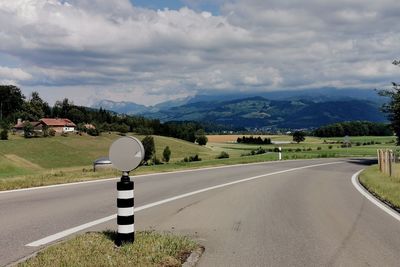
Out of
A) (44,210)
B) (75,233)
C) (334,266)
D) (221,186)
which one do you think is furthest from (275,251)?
(221,186)

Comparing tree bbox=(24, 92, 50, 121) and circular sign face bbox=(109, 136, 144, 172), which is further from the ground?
tree bbox=(24, 92, 50, 121)

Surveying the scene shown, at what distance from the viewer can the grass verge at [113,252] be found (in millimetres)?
6175

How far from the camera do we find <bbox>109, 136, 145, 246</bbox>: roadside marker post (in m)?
7.25

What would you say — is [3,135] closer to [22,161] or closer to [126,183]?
[22,161]

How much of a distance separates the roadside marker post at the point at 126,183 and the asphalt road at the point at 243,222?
121 cm

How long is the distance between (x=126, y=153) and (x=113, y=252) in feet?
4.85

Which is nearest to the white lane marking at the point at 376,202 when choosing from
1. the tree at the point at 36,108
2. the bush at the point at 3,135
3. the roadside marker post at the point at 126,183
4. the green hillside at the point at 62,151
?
the roadside marker post at the point at 126,183

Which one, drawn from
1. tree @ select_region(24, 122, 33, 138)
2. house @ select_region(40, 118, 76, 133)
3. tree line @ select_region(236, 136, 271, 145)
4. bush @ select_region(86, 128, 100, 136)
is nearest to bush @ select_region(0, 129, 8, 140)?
tree @ select_region(24, 122, 33, 138)

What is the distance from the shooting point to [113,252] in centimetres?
668

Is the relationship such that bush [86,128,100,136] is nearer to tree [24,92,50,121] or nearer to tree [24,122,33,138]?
tree [24,122,33,138]

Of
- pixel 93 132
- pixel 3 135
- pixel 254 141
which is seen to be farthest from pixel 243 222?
pixel 254 141

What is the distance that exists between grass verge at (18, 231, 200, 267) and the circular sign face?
44.3 inches

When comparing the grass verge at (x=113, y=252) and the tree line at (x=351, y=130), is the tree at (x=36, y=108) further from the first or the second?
the grass verge at (x=113, y=252)

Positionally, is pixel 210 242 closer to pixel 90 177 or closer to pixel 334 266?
pixel 334 266
